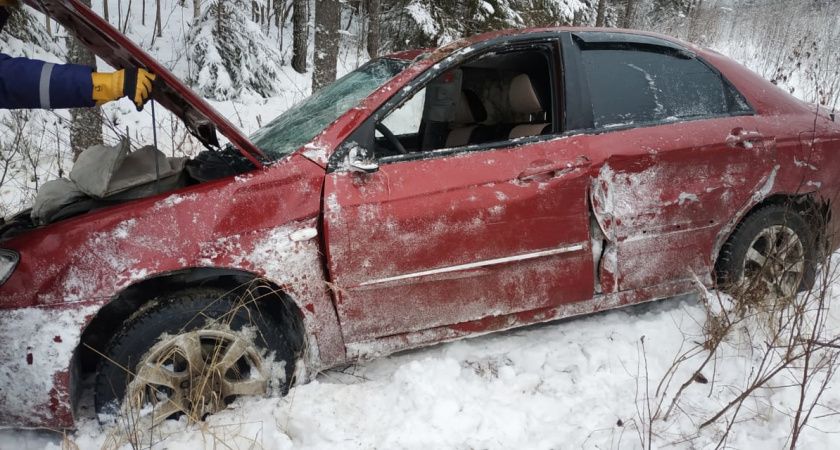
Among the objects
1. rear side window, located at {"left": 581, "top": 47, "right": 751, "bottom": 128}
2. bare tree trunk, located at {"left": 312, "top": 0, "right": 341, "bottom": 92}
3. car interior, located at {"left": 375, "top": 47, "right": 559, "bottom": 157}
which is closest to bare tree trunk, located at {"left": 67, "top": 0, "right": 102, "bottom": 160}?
bare tree trunk, located at {"left": 312, "top": 0, "right": 341, "bottom": 92}

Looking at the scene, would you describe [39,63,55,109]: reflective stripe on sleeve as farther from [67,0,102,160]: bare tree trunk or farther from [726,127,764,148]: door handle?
[67,0,102,160]: bare tree trunk

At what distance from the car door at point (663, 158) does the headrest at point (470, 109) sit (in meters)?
1.09

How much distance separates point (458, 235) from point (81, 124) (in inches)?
194

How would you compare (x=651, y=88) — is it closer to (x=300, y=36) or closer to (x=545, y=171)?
(x=545, y=171)

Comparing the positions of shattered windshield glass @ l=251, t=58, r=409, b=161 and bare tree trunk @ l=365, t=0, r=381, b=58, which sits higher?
bare tree trunk @ l=365, t=0, r=381, b=58

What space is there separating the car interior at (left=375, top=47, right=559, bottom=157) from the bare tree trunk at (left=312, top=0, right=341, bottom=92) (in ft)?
10.7

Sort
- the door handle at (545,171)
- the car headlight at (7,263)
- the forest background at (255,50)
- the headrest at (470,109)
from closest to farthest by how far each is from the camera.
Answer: the car headlight at (7,263), the door handle at (545,171), the headrest at (470,109), the forest background at (255,50)

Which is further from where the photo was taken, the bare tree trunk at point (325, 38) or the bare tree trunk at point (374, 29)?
the bare tree trunk at point (374, 29)

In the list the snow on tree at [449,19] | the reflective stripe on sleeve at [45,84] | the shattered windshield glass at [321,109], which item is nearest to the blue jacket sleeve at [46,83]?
the reflective stripe on sleeve at [45,84]

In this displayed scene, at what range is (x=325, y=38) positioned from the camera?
640cm

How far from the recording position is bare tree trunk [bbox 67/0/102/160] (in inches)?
206

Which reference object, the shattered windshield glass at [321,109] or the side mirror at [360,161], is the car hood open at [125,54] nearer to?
the shattered windshield glass at [321,109]

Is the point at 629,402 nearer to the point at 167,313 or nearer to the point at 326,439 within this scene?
the point at 326,439

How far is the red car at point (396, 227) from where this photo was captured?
6.44 feet
